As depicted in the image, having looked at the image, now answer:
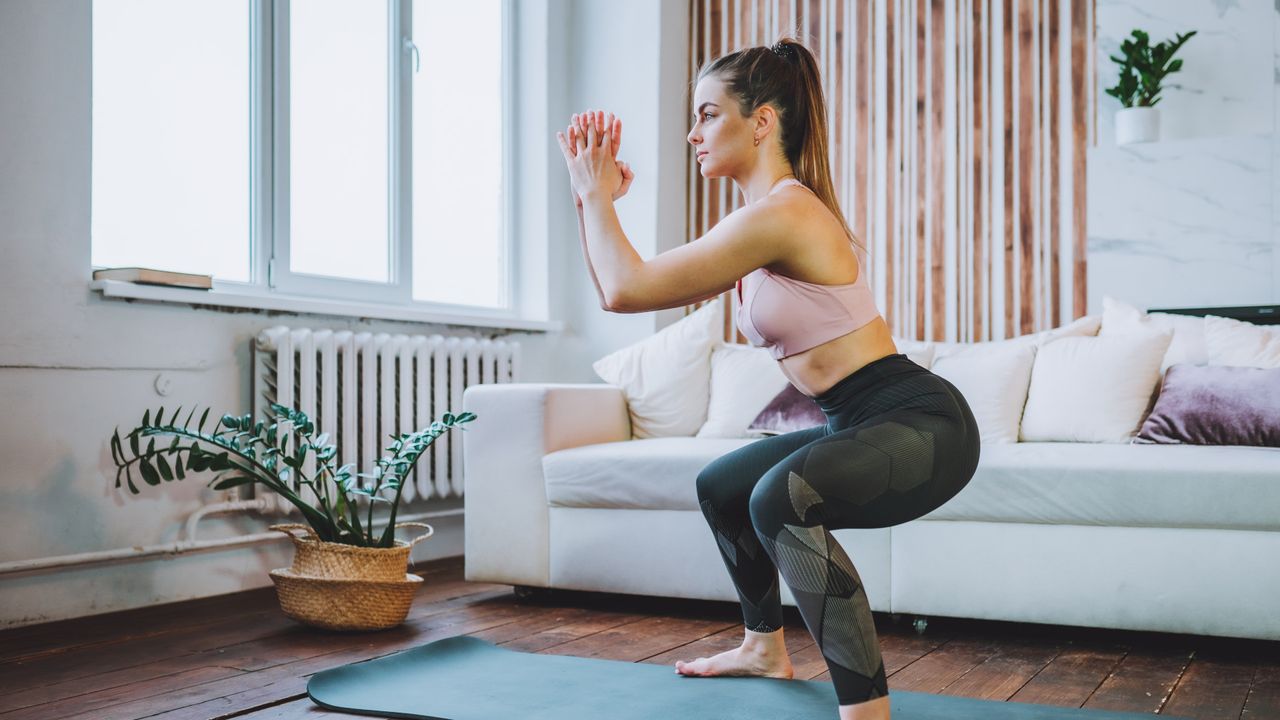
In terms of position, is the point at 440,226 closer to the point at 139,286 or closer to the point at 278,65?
the point at 278,65

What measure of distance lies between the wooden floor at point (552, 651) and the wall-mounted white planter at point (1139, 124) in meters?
1.72

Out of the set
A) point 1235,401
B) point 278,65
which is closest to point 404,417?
point 278,65

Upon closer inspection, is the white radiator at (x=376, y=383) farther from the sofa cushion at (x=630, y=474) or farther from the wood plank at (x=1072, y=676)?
the wood plank at (x=1072, y=676)

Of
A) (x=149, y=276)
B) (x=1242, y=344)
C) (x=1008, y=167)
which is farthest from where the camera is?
(x=1008, y=167)

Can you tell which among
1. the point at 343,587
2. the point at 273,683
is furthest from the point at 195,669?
the point at 343,587

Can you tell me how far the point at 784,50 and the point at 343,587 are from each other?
5.03 ft

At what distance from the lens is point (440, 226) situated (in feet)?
13.0

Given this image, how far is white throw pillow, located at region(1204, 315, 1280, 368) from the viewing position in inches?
111

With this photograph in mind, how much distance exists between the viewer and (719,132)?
1.72 meters

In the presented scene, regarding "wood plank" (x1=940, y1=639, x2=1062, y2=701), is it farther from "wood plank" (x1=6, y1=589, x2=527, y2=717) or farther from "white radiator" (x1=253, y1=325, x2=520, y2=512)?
"white radiator" (x1=253, y1=325, x2=520, y2=512)

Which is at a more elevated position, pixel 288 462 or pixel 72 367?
pixel 72 367

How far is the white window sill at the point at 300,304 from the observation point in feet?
8.81

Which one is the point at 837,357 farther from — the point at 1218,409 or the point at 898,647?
the point at 1218,409

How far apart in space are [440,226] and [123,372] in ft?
4.84
